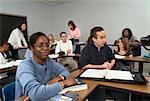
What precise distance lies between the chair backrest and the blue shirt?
80 mm

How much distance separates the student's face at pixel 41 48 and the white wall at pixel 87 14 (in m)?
4.91

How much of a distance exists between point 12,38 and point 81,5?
329 centimetres

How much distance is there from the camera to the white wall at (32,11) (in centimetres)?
621

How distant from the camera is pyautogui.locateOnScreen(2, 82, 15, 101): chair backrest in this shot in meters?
1.43

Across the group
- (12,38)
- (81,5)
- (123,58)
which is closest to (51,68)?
(123,58)

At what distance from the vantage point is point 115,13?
733 centimetres

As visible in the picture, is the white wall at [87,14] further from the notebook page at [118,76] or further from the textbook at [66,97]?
the textbook at [66,97]

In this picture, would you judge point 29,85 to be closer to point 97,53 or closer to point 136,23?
point 97,53

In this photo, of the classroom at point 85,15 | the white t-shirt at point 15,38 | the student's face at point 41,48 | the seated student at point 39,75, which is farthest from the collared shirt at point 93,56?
the white t-shirt at point 15,38

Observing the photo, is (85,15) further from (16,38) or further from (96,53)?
(96,53)

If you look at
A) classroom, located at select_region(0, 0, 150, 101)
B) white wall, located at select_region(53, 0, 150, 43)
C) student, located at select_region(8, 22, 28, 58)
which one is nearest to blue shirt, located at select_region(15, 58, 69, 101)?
student, located at select_region(8, 22, 28, 58)

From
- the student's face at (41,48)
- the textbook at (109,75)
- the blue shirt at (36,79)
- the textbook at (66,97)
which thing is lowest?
the textbook at (66,97)

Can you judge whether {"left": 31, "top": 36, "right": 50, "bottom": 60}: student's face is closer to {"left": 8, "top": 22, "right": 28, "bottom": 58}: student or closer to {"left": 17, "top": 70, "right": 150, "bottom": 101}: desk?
{"left": 17, "top": 70, "right": 150, "bottom": 101}: desk

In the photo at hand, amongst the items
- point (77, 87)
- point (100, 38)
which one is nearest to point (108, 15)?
point (100, 38)
